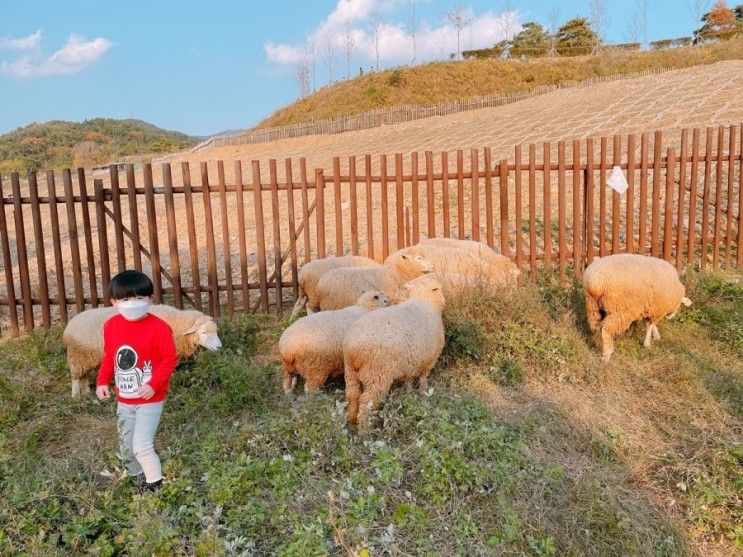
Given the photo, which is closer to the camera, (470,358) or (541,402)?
(541,402)

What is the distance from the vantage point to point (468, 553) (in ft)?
9.88

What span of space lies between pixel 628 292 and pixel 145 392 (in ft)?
14.4

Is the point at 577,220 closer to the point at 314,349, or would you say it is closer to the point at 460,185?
the point at 460,185

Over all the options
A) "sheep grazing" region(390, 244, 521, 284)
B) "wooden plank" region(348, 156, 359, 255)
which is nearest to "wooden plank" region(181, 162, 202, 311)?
"wooden plank" region(348, 156, 359, 255)

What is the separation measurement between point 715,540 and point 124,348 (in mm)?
3457

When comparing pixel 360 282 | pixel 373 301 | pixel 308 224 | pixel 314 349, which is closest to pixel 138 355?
pixel 314 349

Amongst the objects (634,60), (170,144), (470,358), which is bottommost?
(470,358)

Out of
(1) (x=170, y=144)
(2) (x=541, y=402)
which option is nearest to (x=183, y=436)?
(2) (x=541, y=402)

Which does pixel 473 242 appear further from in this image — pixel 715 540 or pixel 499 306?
pixel 715 540

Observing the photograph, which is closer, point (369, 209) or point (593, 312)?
point (593, 312)

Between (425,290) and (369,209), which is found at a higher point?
(369,209)

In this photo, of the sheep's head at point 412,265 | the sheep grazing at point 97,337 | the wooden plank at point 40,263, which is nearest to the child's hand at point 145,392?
the sheep grazing at point 97,337

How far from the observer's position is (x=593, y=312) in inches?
235

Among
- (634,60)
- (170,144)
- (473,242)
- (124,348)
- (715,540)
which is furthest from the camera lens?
(170,144)
